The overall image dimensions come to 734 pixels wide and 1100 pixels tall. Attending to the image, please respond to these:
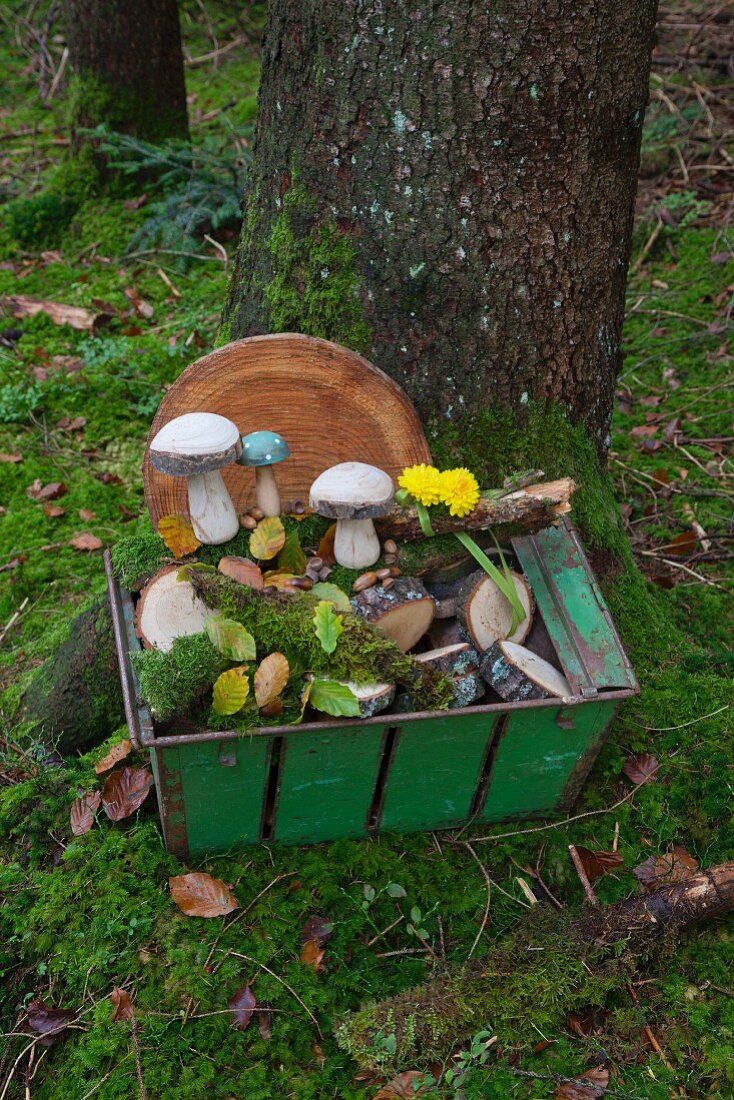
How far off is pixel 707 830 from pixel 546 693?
0.80 m

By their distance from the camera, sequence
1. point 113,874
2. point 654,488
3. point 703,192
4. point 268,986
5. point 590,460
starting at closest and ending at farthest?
point 268,986 < point 113,874 < point 590,460 < point 654,488 < point 703,192

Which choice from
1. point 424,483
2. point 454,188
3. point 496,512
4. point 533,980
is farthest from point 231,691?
point 454,188

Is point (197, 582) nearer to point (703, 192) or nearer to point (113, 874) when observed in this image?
point (113, 874)

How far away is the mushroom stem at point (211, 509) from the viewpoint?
101 inches

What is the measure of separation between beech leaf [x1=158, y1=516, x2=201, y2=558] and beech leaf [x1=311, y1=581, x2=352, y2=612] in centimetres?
43

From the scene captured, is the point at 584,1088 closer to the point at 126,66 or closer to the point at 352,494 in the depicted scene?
the point at 352,494

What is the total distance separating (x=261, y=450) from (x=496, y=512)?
74cm

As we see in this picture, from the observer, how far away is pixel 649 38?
2.65 metres

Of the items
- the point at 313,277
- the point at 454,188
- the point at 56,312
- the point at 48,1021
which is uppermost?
the point at 454,188

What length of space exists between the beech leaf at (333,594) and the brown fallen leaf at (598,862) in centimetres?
108

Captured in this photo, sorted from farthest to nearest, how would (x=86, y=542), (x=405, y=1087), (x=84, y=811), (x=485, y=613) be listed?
(x=86, y=542)
(x=84, y=811)
(x=485, y=613)
(x=405, y=1087)

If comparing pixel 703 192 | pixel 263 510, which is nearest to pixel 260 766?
pixel 263 510

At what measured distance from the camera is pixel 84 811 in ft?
9.11

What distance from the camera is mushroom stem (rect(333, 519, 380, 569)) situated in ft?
8.50
